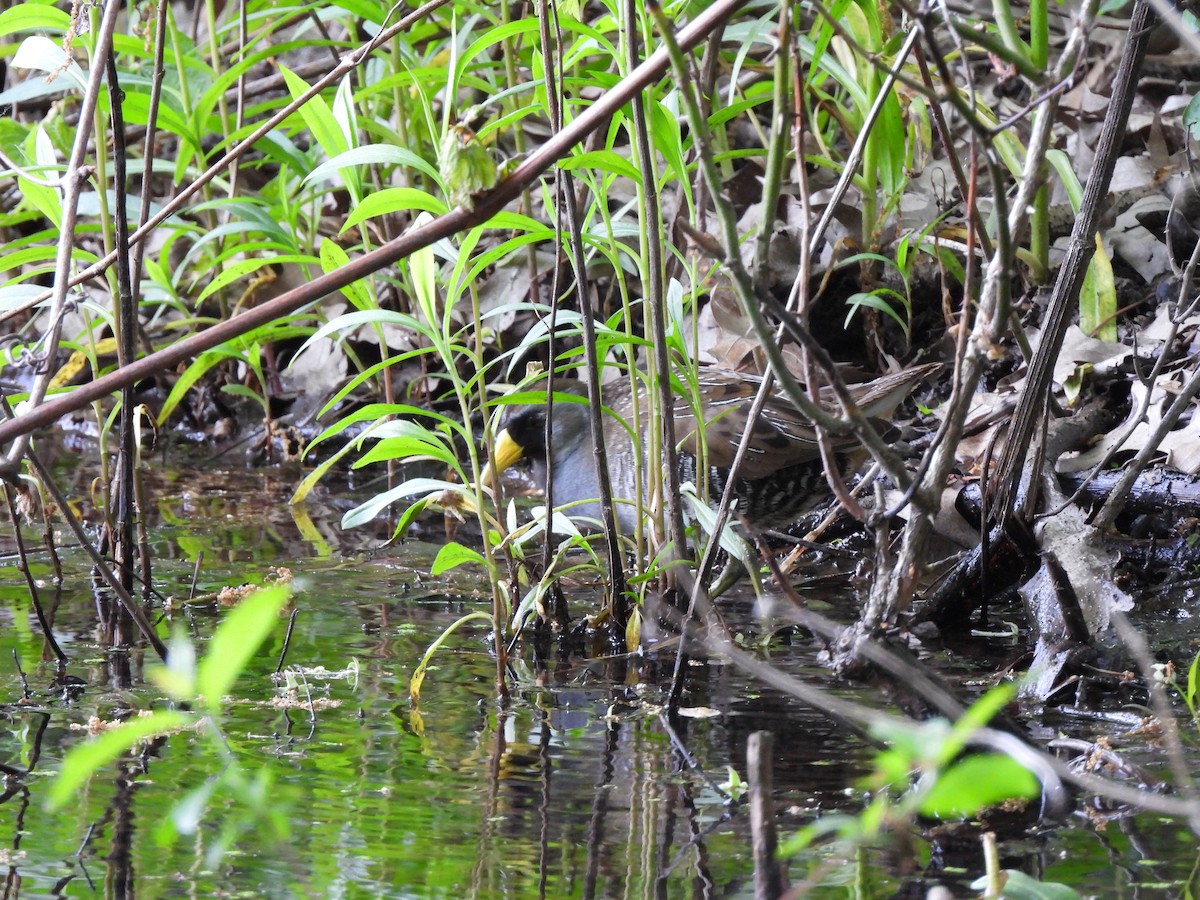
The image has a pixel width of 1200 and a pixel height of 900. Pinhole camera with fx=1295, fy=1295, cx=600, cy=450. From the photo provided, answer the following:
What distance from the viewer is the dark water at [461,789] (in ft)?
4.69

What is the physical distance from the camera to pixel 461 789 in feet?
5.69

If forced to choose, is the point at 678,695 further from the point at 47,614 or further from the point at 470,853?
the point at 47,614

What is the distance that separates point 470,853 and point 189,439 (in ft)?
12.2

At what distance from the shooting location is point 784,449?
3.54 metres

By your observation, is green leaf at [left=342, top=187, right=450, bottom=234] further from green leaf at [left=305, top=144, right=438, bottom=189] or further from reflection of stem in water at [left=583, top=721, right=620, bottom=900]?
reflection of stem in water at [left=583, top=721, right=620, bottom=900]

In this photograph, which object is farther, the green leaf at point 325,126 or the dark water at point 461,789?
the green leaf at point 325,126

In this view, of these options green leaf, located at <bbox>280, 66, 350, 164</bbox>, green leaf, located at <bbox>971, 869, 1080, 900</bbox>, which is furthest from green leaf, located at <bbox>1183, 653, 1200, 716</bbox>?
green leaf, located at <bbox>280, 66, 350, 164</bbox>

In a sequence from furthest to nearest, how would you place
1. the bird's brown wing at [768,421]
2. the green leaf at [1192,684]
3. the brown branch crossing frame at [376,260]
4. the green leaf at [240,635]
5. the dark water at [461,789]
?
the bird's brown wing at [768,421], the green leaf at [1192,684], the dark water at [461,789], the brown branch crossing frame at [376,260], the green leaf at [240,635]

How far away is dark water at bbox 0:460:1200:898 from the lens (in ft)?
4.69

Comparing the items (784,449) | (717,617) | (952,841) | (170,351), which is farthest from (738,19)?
(170,351)

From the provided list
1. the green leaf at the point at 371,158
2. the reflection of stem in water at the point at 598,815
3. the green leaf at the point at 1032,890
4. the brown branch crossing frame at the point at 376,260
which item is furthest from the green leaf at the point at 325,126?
the green leaf at the point at 1032,890

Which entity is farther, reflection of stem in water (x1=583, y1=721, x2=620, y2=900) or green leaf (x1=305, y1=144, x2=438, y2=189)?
green leaf (x1=305, y1=144, x2=438, y2=189)

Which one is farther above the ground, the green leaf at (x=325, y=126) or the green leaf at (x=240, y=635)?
the green leaf at (x=325, y=126)

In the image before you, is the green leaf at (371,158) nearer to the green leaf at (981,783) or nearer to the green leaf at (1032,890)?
the green leaf at (1032,890)
